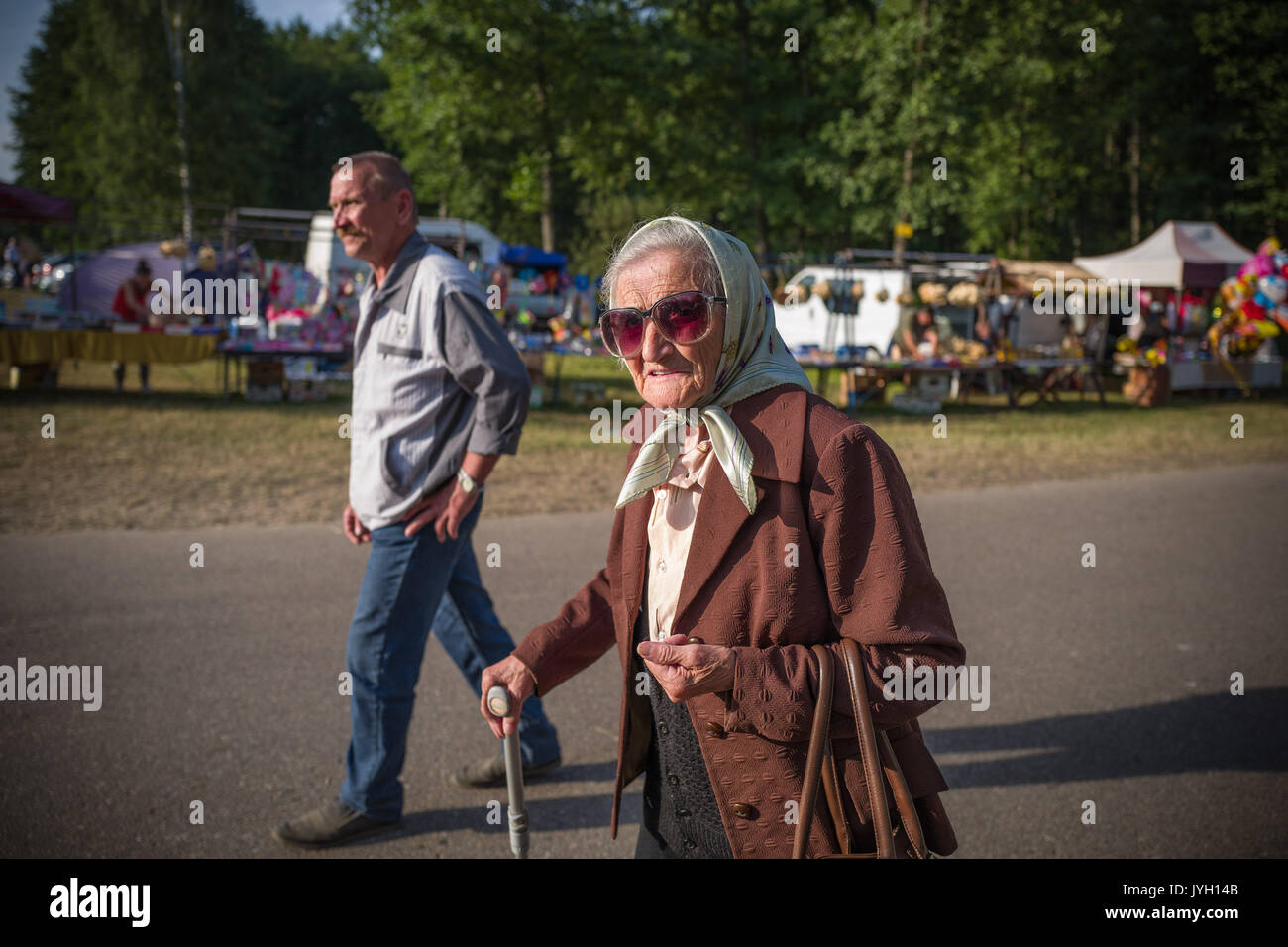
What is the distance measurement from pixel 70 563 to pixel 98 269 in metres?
→ 19.3

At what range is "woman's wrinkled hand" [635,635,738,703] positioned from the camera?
69.5 inches

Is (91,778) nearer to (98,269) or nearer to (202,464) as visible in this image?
(202,464)

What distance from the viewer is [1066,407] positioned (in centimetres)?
1828

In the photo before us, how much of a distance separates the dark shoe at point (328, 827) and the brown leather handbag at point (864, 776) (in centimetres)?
211

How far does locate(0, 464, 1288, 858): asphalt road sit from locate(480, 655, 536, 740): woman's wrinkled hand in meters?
1.40

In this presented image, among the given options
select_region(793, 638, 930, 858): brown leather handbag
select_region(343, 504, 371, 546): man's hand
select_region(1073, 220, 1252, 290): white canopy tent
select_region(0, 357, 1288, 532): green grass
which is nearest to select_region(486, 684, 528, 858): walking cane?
select_region(793, 638, 930, 858): brown leather handbag

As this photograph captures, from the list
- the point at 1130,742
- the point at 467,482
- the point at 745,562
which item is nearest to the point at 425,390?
the point at 467,482

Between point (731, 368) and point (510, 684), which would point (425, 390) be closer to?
point (510, 684)

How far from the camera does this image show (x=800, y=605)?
1.83 metres

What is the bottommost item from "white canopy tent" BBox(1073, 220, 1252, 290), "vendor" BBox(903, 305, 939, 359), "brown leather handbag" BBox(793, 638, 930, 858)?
"brown leather handbag" BBox(793, 638, 930, 858)

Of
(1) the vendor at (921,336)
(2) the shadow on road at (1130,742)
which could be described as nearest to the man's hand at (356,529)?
(2) the shadow on road at (1130,742)

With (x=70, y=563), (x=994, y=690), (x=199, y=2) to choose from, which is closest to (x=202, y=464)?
(x=70, y=563)

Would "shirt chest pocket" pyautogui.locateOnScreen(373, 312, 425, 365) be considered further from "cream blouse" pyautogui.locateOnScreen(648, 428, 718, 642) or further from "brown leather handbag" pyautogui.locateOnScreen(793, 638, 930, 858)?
"brown leather handbag" pyautogui.locateOnScreen(793, 638, 930, 858)

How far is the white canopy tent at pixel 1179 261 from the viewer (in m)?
21.0
